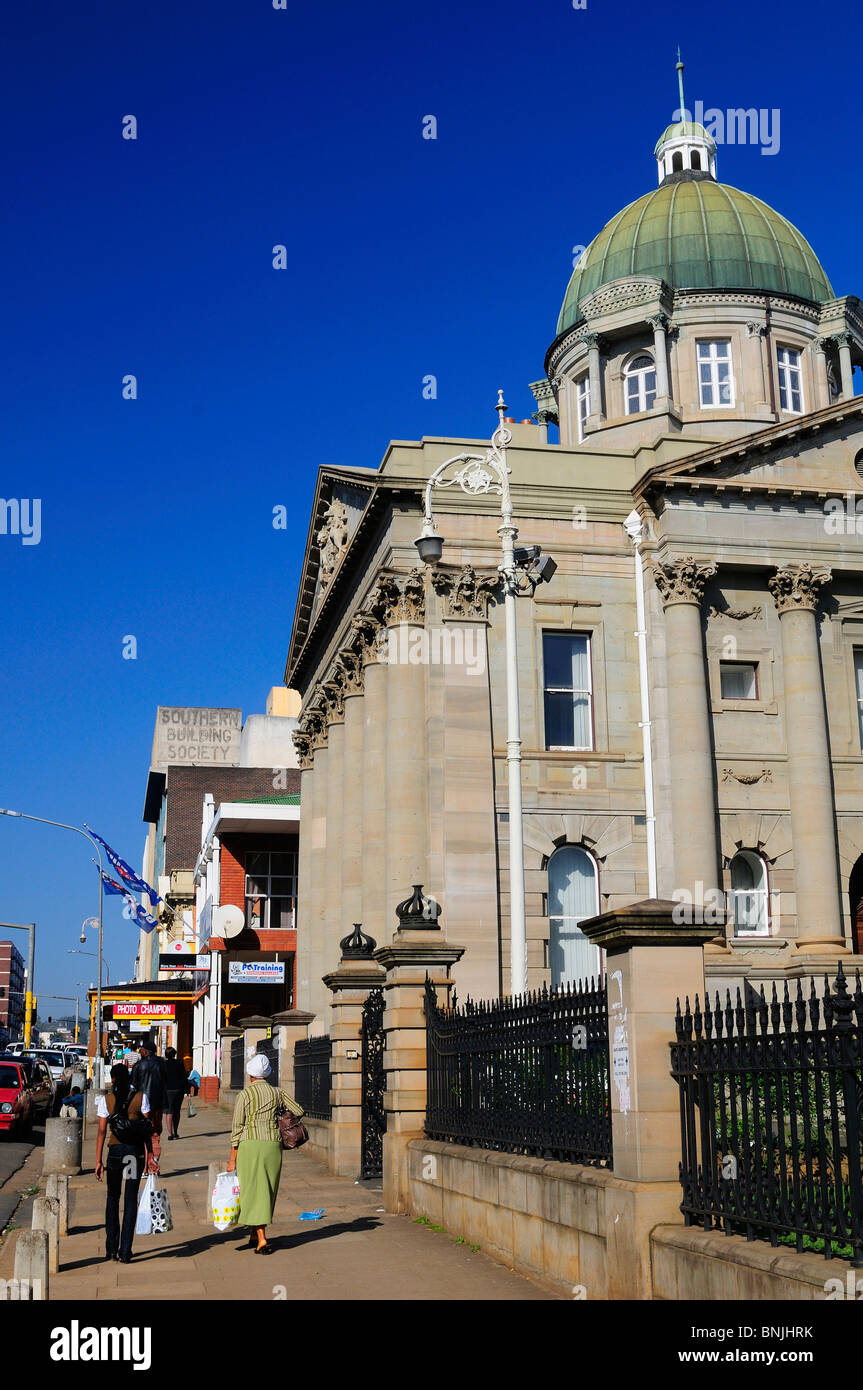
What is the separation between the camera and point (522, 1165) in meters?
12.4

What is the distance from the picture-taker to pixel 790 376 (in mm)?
43750

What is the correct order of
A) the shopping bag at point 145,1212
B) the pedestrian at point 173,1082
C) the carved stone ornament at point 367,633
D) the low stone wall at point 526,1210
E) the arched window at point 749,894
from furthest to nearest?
the carved stone ornament at point 367,633, the arched window at point 749,894, the pedestrian at point 173,1082, the shopping bag at point 145,1212, the low stone wall at point 526,1210

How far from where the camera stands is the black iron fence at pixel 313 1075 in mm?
24766

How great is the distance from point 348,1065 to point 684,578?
13.8m

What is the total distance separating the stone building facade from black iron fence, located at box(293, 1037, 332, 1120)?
11.9 ft

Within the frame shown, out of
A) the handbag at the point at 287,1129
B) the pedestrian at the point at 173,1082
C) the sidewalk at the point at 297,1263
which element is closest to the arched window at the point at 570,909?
the pedestrian at the point at 173,1082

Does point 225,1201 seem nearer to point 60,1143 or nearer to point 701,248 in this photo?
point 60,1143

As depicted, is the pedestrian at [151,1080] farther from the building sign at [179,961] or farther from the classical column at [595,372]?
the building sign at [179,961]

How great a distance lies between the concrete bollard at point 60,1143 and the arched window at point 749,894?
14169mm

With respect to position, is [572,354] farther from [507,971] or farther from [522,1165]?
[522,1165]

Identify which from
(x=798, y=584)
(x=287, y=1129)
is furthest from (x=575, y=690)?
(x=287, y=1129)

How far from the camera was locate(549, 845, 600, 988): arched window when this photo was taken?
101ft

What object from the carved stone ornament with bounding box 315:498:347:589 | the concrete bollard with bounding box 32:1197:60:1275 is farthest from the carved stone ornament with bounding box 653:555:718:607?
the concrete bollard with bounding box 32:1197:60:1275
